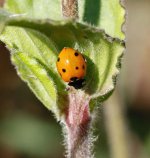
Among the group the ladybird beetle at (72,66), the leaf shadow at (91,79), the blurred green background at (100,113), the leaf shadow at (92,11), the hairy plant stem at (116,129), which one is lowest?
the blurred green background at (100,113)

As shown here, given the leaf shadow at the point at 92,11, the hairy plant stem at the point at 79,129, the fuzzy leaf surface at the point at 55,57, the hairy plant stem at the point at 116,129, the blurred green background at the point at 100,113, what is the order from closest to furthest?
the fuzzy leaf surface at the point at 55,57 < the hairy plant stem at the point at 79,129 < the leaf shadow at the point at 92,11 < the hairy plant stem at the point at 116,129 < the blurred green background at the point at 100,113

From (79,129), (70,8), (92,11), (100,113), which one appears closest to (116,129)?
(100,113)

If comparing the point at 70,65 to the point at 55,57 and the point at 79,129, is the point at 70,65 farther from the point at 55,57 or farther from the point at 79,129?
the point at 79,129

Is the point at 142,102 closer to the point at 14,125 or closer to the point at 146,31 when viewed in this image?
the point at 146,31

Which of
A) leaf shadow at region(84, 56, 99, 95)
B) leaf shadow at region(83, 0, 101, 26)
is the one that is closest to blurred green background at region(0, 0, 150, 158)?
→ leaf shadow at region(83, 0, 101, 26)

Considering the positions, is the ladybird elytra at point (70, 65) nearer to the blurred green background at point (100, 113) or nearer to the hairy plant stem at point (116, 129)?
the hairy plant stem at point (116, 129)

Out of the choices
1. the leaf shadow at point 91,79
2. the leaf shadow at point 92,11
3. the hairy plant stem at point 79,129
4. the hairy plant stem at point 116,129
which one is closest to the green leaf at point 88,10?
the leaf shadow at point 92,11

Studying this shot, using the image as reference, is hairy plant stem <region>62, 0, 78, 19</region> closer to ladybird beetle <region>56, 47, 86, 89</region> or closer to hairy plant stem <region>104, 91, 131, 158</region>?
ladybird beetle <region>56, 47, 86, 89</region>

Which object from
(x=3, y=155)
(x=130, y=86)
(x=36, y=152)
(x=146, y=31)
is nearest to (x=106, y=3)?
(x=36, y=152)
